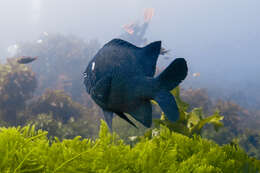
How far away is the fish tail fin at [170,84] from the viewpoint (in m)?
1.43

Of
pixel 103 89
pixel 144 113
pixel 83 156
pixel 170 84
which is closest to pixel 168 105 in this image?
→ pixel 170 84

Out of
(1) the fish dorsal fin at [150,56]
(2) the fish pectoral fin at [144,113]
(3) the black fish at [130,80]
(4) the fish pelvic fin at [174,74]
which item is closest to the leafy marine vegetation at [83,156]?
(2) the fish pectoral fin at [144,113]

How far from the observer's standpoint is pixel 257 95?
27.6 metres

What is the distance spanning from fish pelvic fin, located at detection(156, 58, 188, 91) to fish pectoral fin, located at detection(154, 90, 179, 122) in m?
0.07

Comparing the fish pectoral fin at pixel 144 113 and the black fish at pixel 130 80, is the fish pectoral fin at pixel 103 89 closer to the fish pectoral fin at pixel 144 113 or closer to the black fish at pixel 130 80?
the black fish at pixel 130 80

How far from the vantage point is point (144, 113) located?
1.71 meters

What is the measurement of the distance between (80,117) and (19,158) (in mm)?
7957

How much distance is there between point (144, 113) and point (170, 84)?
0.37 metres

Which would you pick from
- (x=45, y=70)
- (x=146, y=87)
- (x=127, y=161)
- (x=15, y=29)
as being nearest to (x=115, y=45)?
(x=146, y=87)

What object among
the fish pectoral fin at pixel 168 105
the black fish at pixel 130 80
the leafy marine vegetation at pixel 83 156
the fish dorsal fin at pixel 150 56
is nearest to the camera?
the leafy marine vegetation at pixel 83 156

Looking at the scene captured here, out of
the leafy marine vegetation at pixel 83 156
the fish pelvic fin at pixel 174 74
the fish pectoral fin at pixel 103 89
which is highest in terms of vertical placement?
the fish pelvic fin at pixel 174 74

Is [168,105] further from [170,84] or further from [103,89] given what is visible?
[103,89]

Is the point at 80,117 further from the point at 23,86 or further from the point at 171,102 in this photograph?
the point at 171,102

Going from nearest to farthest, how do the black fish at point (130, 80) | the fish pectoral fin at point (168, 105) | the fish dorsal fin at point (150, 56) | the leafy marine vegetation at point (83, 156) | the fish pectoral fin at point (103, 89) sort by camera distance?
the leafy marine vegetation at point (83, 156)
the fish pectoral fin at point (168, 105)
the black fish at point (130, 80)
the fish pectoral fin at point (103, 89)
the fish dorsal fin at point (150, 56)
